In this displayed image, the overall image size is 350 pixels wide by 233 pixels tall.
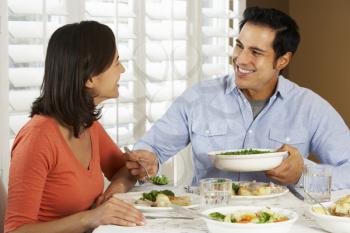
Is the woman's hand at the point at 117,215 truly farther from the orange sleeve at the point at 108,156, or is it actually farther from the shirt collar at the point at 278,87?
the shirt collar at the point at 278,87

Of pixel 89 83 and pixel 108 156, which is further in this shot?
pixel 108 156

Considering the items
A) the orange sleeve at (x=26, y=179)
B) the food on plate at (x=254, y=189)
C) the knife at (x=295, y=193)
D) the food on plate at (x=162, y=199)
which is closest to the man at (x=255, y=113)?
the knife at (x=295, y=193)

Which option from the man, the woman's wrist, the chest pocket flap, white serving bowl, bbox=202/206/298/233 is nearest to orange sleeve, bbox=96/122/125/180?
the man

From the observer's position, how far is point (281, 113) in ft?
8.66

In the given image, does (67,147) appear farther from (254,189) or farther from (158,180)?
(254,189)

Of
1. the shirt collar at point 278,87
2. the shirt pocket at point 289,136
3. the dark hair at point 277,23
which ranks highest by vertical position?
the dark hair at point 277,23

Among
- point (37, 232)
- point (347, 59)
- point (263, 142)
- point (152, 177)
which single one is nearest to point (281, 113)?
point (263, 142)

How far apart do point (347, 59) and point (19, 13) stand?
270cm

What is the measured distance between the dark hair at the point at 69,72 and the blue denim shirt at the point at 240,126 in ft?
2.12

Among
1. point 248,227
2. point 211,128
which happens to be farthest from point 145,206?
point 211,128

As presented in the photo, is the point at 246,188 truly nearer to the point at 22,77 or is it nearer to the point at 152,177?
the point at 152,177

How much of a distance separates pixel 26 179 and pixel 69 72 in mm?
362

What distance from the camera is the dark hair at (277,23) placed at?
8.68 ft

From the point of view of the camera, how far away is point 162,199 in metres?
1.82
